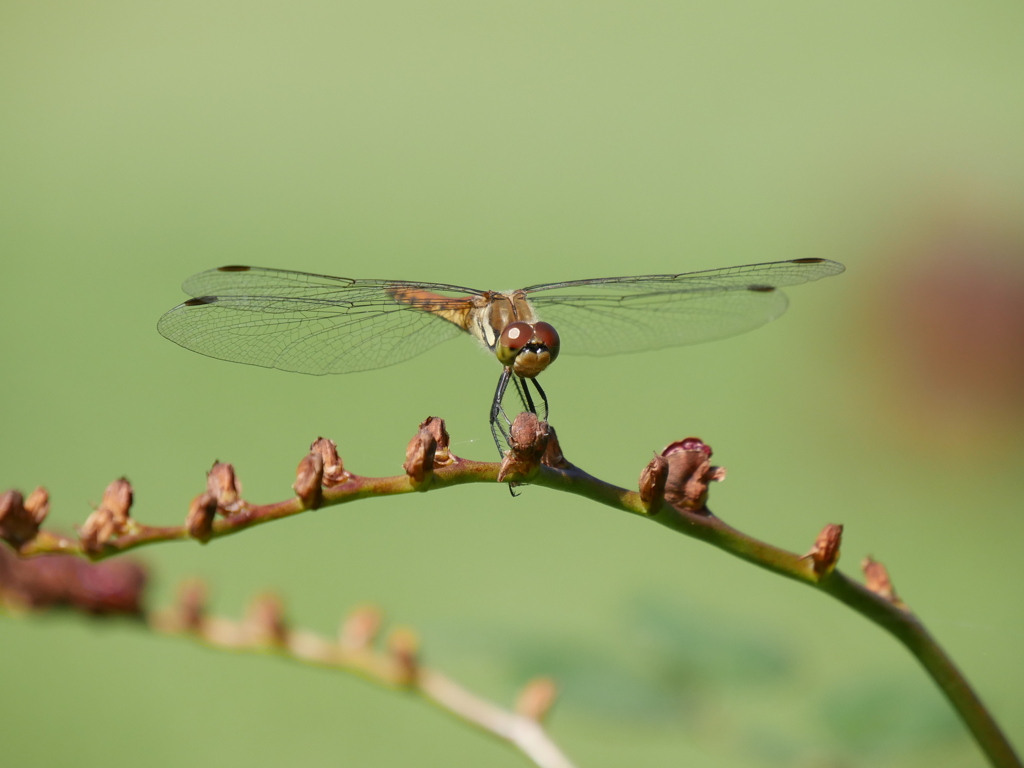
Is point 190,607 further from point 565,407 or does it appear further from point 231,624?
point 565,407

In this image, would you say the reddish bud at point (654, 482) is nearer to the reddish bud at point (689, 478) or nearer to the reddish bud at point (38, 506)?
the reddish bud at point (689, 478)

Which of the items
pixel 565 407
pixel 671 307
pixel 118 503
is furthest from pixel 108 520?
pixel 565 407

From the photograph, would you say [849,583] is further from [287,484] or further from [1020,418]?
[1020,418]

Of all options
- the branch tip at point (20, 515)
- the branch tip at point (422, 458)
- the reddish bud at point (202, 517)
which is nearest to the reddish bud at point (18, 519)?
the branch tip at point (20, 515)

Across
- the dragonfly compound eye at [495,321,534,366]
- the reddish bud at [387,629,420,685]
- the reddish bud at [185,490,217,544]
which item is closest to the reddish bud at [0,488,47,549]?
the reddish bud at [185,490,217,544]

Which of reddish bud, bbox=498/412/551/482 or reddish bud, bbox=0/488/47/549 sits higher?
reddish bud, bbox=498/412/551/482

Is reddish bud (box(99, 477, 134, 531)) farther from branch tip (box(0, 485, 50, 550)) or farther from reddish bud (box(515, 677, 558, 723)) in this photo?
reddish bud (box(515, 677, 558, 723))
